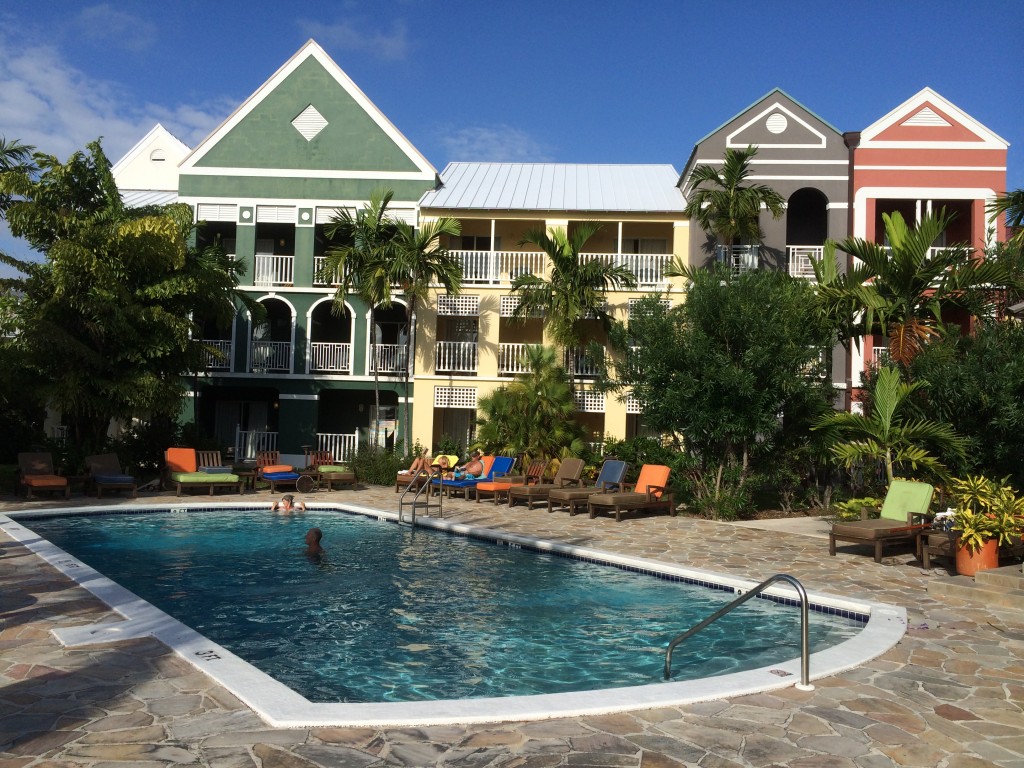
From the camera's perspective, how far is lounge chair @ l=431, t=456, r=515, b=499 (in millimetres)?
18719

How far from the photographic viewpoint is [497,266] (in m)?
24.5

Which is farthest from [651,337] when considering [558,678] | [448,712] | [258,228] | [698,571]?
[258,228]

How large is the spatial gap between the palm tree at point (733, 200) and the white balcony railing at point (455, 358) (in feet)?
24.5

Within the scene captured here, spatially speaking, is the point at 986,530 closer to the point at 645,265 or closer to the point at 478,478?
the point at 478,478

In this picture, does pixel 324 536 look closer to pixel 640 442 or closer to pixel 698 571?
pixel 698 571

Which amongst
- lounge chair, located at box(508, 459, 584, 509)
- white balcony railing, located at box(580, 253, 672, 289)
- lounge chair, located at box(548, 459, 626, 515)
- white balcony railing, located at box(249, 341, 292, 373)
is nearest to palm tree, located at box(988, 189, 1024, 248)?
lounge chair, located at box(548, 459, 626, 515)

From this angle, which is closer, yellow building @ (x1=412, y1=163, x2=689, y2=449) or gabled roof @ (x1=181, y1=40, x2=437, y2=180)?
yellow building @ (x1=412, y1=163, x2=689, y2=449)

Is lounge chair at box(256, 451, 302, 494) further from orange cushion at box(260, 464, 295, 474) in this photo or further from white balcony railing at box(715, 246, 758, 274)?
white balcony railing at box(715, 246, 758, 274)

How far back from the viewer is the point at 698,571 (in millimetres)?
10023

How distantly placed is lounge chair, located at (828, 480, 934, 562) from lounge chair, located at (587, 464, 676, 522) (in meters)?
4.26

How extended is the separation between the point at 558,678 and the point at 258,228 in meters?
23.2

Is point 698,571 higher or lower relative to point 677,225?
lower

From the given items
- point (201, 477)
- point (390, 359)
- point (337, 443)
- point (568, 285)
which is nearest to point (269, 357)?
point (337, 443)

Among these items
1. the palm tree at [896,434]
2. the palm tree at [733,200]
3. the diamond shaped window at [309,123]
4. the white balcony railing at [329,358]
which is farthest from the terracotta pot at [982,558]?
the diamond shaped window at [309,123]
